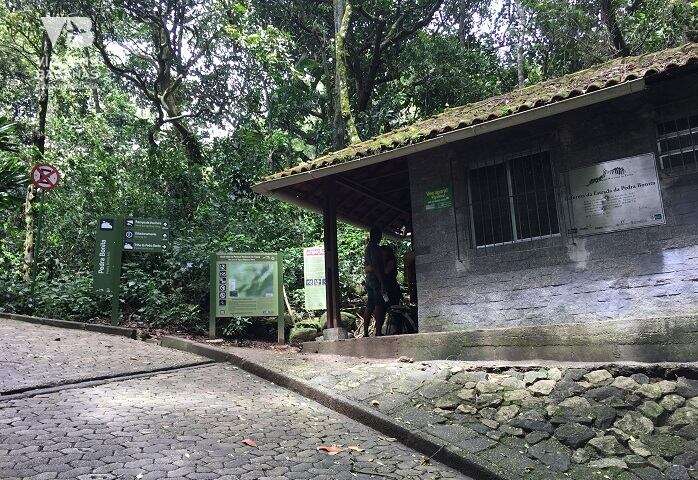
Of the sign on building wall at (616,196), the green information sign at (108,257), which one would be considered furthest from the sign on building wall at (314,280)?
the sign on building wall at (616,196)

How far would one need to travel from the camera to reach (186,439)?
15.3 feet

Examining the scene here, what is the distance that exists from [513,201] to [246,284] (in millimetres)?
5573

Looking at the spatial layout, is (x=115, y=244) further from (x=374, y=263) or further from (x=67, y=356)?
(x=374, y=263)

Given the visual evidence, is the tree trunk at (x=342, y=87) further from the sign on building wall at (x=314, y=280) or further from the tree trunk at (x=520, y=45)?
the tree trunk at (x=520, y=45)

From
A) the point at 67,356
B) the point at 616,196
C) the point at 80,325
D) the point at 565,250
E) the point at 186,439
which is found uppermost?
the point at 616,196

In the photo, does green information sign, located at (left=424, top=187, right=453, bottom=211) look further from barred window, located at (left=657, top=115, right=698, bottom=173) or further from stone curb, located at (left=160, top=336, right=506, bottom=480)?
stone curb, located at (left=160, top=336, right=506, bottom=480)

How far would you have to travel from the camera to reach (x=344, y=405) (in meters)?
5.88

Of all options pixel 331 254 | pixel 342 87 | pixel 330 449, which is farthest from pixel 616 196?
pixel 342 87

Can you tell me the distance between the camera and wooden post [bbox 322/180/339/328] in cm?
937

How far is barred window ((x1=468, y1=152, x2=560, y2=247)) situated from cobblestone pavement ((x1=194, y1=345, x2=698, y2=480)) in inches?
74.3

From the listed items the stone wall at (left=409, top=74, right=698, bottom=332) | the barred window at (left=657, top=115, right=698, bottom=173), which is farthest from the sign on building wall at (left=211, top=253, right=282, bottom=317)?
the barred window at (left=657, top=115, right=698, bottom=173)

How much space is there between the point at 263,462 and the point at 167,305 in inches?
341

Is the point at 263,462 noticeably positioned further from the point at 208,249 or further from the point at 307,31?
the point at 307,31

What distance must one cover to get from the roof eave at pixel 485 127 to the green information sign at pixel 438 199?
938mm
